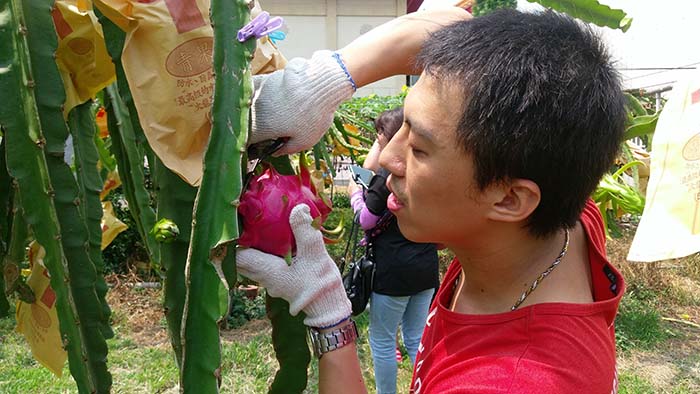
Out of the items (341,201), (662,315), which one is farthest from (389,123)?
(341,201)

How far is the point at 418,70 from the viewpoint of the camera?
3.10 ft

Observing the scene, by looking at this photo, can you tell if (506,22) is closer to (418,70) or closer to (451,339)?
(418,70)

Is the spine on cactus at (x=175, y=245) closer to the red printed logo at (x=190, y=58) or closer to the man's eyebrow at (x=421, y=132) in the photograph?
the red printed logo at (x=190, y=58)

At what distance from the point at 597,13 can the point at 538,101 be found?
1572 millimetres

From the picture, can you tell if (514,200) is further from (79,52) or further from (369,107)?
(369,107)

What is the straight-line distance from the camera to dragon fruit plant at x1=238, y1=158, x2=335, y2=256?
861mm

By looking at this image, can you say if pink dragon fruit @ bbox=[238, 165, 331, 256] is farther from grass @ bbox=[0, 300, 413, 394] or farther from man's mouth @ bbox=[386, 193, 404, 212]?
grass @ bbox=[0, 300, 413, 394]

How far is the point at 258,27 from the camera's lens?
2.73ft

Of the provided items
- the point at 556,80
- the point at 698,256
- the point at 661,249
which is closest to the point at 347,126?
the point at 698,256

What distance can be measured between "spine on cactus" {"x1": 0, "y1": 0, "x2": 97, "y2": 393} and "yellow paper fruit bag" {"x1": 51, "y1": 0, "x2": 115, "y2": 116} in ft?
→ 0.41

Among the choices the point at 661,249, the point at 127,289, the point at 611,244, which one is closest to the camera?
the point at 661,249

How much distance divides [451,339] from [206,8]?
625 mm

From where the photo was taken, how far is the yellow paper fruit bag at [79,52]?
38.2 inches

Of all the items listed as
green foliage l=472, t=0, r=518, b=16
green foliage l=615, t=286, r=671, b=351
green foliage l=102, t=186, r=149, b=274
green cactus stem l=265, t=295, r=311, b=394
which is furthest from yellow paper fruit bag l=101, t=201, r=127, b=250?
green foliage l=615, t=286, r=671, b=351
